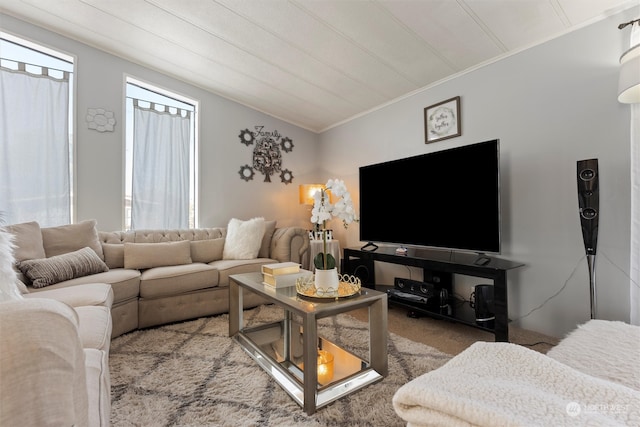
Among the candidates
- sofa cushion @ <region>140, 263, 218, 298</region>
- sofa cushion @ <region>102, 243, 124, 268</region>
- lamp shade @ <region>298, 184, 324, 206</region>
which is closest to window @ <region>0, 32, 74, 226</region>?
sofa cushion @ <region>102, 243, 124, 268</region>

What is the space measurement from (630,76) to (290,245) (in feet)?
9.07

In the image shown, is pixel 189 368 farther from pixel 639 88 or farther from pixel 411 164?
pixel 639 88

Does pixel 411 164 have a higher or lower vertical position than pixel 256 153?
lower

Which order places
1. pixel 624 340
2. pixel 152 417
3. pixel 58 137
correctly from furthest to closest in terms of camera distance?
pixel 58 137, pixel 152 417, pixel 624 340

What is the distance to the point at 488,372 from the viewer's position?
27.1 inches

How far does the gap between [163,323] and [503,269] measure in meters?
2.59

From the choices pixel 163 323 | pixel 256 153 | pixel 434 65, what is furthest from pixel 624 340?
pixel 256 153

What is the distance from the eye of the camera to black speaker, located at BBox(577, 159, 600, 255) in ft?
5.82

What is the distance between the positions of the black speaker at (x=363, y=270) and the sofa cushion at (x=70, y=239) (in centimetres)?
234

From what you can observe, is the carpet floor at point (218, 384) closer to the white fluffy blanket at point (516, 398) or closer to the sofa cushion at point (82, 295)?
the sofa cushion at point (82, 295)

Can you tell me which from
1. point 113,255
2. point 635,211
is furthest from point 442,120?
point 113,255

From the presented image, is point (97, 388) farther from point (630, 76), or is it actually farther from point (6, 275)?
point (630, 76)

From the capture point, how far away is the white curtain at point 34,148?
103 inches

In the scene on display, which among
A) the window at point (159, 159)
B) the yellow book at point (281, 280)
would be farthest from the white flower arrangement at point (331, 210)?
the window at point (159, 159)
